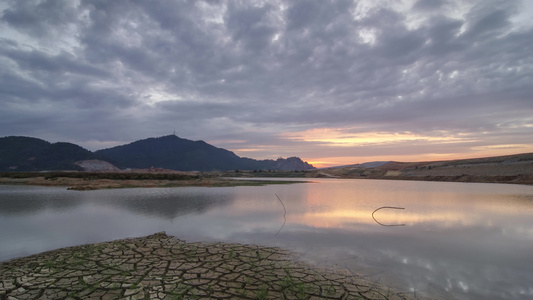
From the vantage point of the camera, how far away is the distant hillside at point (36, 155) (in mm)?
128250

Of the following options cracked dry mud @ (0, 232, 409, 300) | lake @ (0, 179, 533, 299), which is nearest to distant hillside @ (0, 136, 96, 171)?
lake @ (0, 179, 533, 299)

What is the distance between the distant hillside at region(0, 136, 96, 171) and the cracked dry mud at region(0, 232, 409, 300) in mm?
147128

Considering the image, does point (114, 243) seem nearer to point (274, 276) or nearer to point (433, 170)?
point (274, 276)

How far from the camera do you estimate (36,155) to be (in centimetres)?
13612

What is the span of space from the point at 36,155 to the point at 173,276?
171916mm

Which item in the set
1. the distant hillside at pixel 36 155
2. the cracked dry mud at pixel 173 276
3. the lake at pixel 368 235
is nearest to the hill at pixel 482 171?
the lake at pixel 368 235

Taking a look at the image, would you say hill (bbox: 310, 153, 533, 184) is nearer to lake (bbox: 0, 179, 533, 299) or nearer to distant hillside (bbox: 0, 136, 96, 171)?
lake (bbox: 0, 179, 533, 299)

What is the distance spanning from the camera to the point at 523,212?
57.5 ft

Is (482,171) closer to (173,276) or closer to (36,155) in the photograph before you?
(173,276)

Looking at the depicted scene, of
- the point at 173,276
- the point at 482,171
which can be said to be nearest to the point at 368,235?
the point at 173,276

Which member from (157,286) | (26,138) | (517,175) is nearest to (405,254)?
(157,286)

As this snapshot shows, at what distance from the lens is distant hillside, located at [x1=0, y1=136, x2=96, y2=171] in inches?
5049

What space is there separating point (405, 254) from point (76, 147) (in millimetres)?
178205

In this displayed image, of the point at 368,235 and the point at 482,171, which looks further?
the point at 482,171
